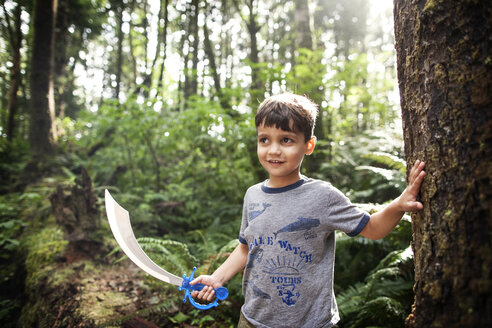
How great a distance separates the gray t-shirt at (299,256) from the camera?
5.34 ft

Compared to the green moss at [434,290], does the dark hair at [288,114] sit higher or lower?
higher

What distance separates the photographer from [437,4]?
123 cm

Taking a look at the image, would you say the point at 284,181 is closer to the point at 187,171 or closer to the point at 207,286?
the point at 207,286

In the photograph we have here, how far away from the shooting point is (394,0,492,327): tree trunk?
41.4 inches

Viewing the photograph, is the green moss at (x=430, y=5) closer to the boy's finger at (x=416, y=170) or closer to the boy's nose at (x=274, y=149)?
the boy's finger at (x=416, y=170)

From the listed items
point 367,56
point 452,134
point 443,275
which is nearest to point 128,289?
point 443,275

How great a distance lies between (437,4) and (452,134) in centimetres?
58

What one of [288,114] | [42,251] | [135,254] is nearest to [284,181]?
[288,114]

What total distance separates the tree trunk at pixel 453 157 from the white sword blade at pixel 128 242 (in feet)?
4.70

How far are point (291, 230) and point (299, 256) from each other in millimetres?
156

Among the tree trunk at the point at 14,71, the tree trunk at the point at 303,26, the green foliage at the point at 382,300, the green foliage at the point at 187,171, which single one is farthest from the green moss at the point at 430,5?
the tree trunk at the point at 14,71

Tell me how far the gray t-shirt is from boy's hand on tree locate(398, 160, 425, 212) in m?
0.23

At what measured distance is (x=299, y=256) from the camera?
1659 millimetres

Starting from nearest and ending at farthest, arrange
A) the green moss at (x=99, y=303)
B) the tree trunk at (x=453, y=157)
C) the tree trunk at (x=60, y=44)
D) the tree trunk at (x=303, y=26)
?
1. the tree trunk at (x=453, y=157)
2. the green moss at (x=99, y=303)
3. the tree trunk at (x=303, y=26)
4. the tree trunk at (x=60, y=44)
